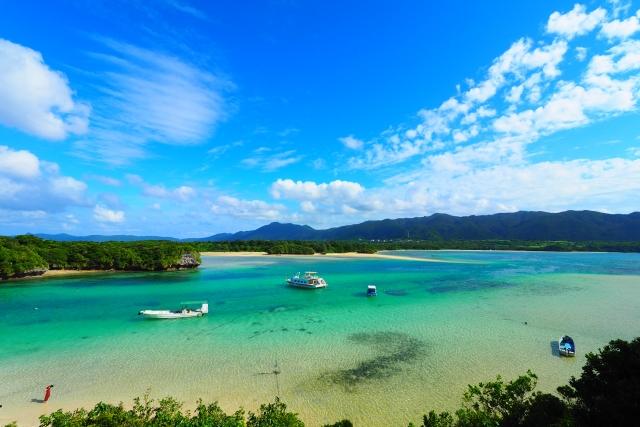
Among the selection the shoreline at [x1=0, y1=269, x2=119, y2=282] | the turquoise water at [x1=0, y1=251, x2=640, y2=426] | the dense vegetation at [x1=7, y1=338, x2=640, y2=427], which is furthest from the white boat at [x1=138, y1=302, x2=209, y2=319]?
the shoreline at [x1=0, y1=269, x2=119, y2=282]

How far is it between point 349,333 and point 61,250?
217 feet

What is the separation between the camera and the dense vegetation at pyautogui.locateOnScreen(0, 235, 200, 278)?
190 feet

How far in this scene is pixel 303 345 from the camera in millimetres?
23422

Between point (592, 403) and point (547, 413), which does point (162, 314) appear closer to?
point (547, 413)

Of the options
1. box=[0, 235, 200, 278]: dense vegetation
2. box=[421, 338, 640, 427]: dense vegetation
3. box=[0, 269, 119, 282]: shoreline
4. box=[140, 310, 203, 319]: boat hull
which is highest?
box=[0, 235, 200, 278]: dense vegetation

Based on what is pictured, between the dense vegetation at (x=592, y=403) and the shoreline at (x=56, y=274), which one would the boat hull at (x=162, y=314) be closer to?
the dense vegetation at (x=592, y=403)

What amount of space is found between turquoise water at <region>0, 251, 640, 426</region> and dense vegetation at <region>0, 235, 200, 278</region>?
1657cm

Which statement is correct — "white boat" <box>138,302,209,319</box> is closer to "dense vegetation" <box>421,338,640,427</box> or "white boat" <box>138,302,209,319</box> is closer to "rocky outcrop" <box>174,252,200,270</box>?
"dense vegetation" <box>421,338,640,427</box>

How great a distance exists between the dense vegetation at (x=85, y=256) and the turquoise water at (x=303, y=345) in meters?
16.6

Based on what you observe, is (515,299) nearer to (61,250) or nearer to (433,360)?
(433,360)

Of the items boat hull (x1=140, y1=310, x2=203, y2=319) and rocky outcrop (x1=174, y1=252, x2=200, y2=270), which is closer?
boat hull (x1=140, y1=310, x2=203, y2=319)

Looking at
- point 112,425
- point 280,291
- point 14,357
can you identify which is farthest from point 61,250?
point 112,425

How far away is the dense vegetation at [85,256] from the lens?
57.9 m

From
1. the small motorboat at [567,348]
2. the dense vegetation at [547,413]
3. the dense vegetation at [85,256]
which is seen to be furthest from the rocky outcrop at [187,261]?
the small motorboat at [567,348]
